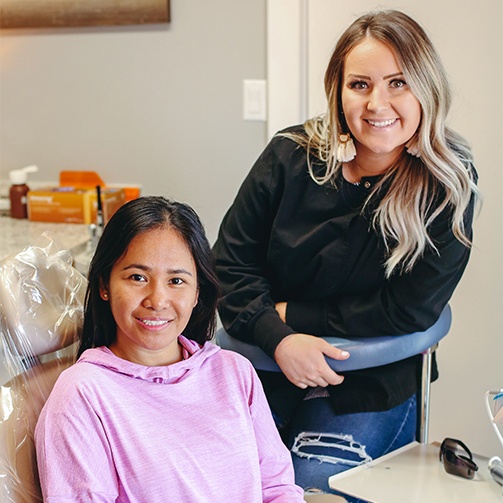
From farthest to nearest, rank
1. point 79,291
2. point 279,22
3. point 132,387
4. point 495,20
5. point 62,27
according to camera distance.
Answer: point 62,27 < point 279,22 < point 495,20 < point 79,291 < point 132,387

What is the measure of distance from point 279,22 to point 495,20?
57 cm

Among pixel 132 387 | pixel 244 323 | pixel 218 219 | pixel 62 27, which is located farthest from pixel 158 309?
pixel 62 27

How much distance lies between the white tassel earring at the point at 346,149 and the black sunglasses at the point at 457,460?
1.92 feet

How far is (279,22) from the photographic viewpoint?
2289mm

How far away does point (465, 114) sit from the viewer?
7.15ft

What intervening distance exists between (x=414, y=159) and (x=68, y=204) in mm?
1124

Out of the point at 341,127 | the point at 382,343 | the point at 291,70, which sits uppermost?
the point at 291,70

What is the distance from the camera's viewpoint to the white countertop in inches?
85.5

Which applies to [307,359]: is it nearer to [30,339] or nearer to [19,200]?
[30,339]

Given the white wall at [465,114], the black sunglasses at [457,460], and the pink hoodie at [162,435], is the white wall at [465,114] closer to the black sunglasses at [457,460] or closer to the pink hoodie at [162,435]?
the black sunglasses at [457,460]

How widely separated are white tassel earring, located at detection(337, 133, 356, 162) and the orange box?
902 mm

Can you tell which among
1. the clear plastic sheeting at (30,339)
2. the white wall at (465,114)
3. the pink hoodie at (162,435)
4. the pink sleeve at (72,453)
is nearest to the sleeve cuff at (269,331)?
the pink hoodie at (162,435)

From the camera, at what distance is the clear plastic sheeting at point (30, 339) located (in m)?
1.18

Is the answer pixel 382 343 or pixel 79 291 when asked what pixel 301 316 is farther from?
pixel 79 291
